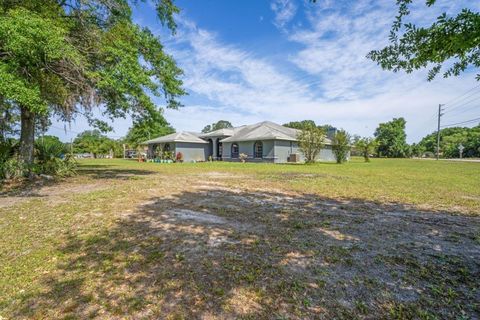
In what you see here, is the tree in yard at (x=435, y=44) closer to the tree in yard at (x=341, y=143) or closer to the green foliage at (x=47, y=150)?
the green foliage at (x=47, y=150)

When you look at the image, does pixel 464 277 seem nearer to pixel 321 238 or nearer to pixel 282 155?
pixel 321 238

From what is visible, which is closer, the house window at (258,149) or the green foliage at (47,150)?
the green foliage at (47,150)

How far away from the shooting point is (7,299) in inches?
93.3

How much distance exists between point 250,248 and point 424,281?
6.30 ft

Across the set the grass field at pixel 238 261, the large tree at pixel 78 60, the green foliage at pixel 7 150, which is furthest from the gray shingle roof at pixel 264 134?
the grass field at pixel 238 261

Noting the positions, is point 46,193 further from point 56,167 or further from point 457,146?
point 457,146

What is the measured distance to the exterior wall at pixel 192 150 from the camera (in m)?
29.7

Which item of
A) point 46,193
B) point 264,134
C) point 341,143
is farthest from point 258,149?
point 46,193

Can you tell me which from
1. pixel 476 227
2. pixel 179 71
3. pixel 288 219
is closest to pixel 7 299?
pixel 288 219

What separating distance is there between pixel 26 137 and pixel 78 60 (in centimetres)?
447

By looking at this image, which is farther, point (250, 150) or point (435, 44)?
point (250, 150)

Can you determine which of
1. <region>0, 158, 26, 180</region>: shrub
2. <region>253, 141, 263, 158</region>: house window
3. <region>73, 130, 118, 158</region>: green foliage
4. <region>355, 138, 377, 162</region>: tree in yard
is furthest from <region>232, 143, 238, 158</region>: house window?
<region>73, 130, 118, 158</region>: green foliage

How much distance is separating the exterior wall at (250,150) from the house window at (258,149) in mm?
300

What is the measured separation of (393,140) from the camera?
178 feet
